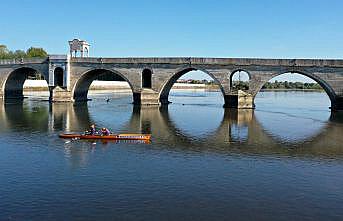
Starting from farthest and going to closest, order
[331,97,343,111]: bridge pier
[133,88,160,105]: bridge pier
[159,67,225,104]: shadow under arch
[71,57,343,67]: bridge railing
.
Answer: [133,88,160,105]: bridge pier → [159,67,225,104]: shadow under arch → [331,97,343,111]: bridge pier → [71,57,343,67]: bridge railing

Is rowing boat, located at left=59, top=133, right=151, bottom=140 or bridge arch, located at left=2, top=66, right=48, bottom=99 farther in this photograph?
bridge arch, located at left=2, top=66, right=48, bottom=99

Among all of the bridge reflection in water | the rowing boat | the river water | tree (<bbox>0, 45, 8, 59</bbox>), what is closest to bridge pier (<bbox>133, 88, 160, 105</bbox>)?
the bridge reflection in water

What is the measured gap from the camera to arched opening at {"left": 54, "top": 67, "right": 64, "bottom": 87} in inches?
2522

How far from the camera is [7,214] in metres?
13.5

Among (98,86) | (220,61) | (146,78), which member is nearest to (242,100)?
(220,61)

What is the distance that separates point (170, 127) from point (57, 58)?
34645 millimetres

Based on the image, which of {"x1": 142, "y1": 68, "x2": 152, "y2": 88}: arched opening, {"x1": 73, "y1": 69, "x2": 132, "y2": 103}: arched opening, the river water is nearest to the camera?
the river water

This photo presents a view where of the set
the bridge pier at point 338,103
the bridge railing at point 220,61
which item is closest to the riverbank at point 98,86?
the bridge railing at point 220,61

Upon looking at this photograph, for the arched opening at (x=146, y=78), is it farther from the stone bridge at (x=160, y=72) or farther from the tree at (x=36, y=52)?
the tree at (x=36, y=52)

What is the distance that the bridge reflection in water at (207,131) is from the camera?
26.8m

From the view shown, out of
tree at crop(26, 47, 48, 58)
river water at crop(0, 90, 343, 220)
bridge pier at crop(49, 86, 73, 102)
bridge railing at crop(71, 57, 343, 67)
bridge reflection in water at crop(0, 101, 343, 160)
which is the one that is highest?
tree at crop(26, 47, 48, 58)

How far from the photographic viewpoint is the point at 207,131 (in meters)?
34.2

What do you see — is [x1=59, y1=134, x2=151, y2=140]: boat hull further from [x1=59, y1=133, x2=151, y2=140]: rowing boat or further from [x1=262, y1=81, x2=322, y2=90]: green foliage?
[x1=262, y1=81, x2=322, y2=90]: green foliage

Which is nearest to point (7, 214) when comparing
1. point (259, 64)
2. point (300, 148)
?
point (300, 148)
